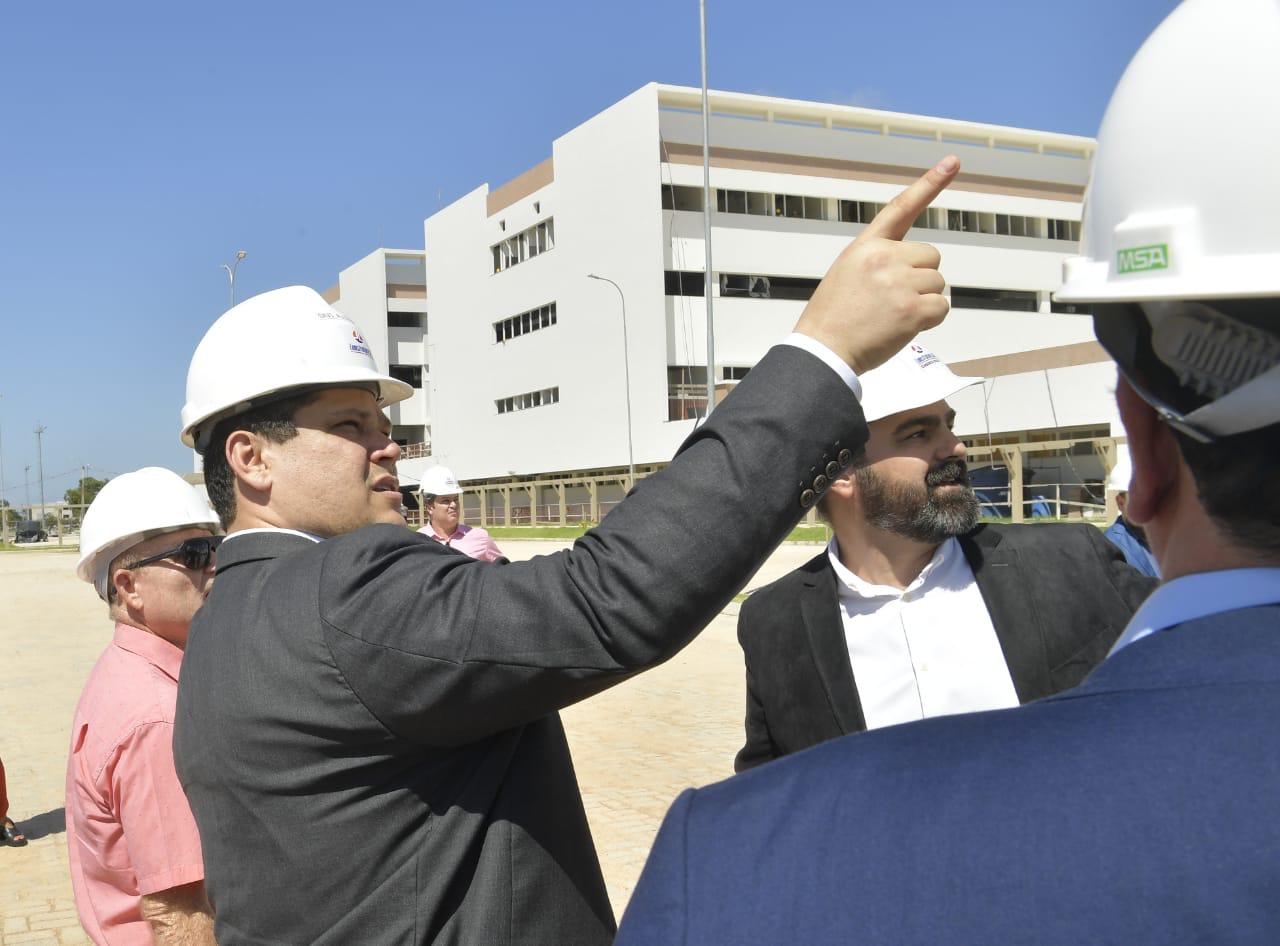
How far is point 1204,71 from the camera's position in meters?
1.04

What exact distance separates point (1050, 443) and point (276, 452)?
1410 inches

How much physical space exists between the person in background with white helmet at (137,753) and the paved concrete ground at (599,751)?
10.7ft

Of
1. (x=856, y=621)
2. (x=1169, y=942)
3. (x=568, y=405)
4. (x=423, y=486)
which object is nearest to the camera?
(x=1169, y=942)

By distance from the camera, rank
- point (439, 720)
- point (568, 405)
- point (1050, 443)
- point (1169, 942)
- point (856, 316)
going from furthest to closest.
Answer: point (568, 405), point (1050, 443), point (439, 720), point (856, 316), point (1169, 942)

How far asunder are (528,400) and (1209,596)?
189 feet

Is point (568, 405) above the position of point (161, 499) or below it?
above

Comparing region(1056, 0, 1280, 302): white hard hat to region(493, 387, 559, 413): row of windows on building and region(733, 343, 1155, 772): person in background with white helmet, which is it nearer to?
region(733, 343, 1155, 772): person in background with white helmet

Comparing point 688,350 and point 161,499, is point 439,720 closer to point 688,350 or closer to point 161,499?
point 161,499

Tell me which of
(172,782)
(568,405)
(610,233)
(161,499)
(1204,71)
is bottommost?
(172,782)

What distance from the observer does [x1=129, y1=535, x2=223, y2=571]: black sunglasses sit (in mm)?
3602

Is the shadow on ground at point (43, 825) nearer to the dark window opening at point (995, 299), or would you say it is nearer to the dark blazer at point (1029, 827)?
the dark blazer at point (1029, 827)

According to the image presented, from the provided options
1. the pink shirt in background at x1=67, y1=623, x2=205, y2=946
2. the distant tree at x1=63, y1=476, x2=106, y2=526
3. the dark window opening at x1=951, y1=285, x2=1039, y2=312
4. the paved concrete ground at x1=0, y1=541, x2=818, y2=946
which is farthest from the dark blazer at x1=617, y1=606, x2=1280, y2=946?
the distant tree at x1=63, y1=476, x2=106, y2=526

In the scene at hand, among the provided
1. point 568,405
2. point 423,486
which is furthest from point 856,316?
point 568,405

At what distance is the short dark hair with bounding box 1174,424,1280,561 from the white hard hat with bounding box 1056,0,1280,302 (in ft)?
0.43
